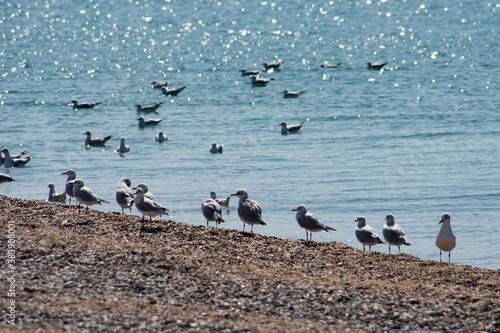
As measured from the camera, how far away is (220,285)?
8.80 m

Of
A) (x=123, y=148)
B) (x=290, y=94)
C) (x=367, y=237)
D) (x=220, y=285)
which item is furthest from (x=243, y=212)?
(x=290, y=94)

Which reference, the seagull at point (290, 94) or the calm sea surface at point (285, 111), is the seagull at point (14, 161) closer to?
the calm sea surface at point (285, 111)

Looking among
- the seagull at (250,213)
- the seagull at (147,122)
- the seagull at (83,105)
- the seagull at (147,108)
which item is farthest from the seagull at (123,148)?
the seagull at (250,213)

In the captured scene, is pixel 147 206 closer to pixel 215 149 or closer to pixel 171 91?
pixel 215 149

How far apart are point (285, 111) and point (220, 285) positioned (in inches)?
889

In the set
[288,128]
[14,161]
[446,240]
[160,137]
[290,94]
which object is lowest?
[446,240]

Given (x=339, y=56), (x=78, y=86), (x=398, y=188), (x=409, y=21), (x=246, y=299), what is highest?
(x=409, y=21)

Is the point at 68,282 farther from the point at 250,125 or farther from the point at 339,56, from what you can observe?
the point at 339,56

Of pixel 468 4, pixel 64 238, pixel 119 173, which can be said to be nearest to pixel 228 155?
pixel 119 173

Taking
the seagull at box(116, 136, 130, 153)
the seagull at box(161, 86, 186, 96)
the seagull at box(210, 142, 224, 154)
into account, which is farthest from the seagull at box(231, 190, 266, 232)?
the seagull at box(161, 86, 186, 96)

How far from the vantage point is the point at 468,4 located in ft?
216

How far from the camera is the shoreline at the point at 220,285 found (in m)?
7.66

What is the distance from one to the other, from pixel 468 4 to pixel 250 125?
48.1 metres

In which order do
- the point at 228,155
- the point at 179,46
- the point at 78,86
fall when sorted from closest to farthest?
the point at 228,155 < the point at 78,86 < the point at 179,46
